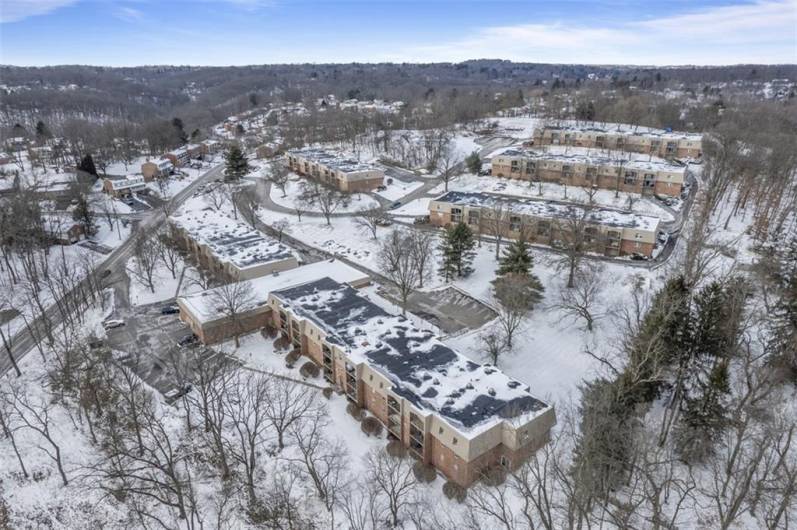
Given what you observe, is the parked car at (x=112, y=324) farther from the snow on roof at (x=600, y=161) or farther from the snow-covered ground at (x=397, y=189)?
the snow on roof at (x=600, y=161)

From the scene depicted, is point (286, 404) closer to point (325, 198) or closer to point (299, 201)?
point (325, 198)

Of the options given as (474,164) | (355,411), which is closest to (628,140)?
(474,164)

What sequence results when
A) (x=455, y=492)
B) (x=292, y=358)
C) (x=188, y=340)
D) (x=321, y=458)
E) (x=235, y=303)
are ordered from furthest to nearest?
(x=188, y=340) → (x=235, y=303) → (x=292, y=358) → (x=321, y=458) → (x=455, y=492)

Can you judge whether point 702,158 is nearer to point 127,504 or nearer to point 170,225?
point 170,225

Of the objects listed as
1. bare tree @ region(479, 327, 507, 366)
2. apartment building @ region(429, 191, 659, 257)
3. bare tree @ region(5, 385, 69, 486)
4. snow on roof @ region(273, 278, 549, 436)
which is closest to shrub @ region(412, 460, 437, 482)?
snow on roof @ region(273, 278, 549, 436)

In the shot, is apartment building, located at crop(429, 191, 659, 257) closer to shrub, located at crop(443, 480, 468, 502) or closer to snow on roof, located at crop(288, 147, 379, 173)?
snow on roof, located at crop(288, 147, 379, 173)

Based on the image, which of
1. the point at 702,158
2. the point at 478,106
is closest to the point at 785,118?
the point at 702,158
